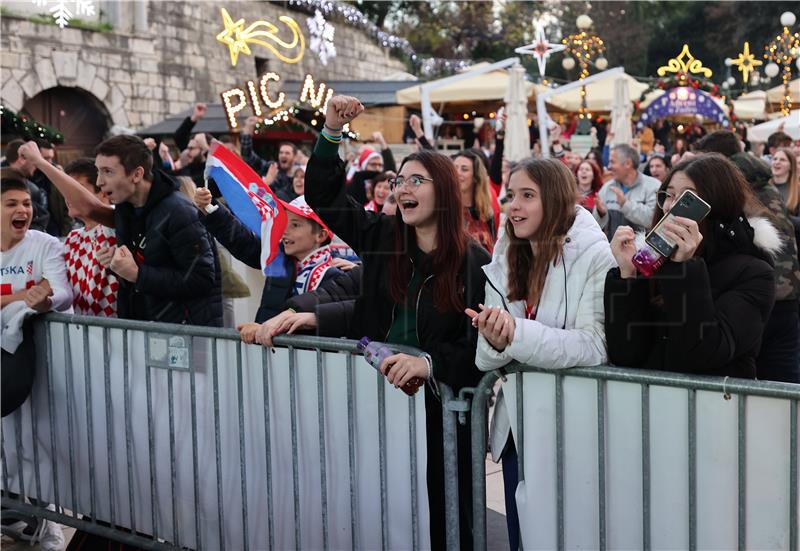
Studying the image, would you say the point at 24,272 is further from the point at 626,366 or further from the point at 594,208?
the point at 594,208

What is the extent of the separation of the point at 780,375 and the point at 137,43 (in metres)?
21.3

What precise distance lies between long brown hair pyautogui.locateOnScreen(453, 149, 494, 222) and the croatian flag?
2437mm

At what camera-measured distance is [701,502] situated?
2797mm

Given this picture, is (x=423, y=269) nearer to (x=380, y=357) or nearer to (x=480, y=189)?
(x=380, y=357)

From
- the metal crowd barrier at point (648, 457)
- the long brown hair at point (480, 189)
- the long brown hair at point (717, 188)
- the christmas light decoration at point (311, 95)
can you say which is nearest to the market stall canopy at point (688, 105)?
the christmas light decoration at point (311, 95)

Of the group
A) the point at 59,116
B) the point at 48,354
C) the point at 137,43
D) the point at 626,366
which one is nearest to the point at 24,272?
the point at 48,354

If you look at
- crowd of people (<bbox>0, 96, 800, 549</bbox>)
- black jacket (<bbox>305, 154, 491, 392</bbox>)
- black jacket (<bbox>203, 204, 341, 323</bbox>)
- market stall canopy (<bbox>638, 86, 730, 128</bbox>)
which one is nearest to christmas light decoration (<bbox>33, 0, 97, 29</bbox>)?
market stall canopy (<bbox>638, 86, 730, 128</bbox>)

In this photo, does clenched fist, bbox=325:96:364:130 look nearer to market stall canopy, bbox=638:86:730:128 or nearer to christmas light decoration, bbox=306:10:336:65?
market stall canopy, bbox=638:86:730:128

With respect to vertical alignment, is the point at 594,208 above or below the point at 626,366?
above

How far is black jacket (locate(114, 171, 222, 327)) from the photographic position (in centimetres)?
475

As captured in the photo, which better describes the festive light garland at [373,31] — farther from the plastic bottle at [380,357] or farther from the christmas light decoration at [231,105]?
the plastic bottle at [380,357]

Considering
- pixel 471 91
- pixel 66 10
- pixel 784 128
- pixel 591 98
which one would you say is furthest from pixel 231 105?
pixel 591 98

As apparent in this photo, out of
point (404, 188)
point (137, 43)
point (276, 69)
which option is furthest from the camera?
point (276, 69)

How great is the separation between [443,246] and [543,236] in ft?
1.56
